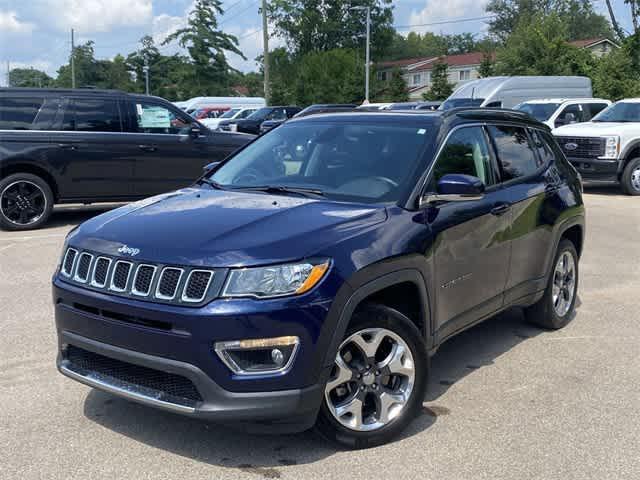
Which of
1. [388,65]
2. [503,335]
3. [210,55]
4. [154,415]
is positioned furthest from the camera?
[388,65]

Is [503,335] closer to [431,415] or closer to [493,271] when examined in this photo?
[493,271]

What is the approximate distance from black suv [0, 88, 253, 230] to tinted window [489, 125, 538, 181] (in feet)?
21.9

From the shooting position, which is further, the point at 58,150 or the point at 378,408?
the point at 58,150

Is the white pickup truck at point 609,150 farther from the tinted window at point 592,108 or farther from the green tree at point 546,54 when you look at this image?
the green tree at point 546,54

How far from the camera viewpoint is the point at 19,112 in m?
10.2

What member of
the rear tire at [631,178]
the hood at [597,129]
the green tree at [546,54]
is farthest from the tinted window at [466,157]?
the green tree at [546,54]

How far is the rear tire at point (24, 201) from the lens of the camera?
33.7 feet

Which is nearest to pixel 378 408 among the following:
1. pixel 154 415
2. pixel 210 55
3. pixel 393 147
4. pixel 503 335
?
pixel 154 415

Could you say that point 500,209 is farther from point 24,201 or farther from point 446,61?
point 446,61

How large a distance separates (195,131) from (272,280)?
328 inches

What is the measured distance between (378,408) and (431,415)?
52 centimetres

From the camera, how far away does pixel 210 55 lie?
248ft

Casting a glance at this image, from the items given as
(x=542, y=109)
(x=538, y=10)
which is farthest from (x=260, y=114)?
(x=538, y=10)

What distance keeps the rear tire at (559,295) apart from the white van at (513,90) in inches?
694
